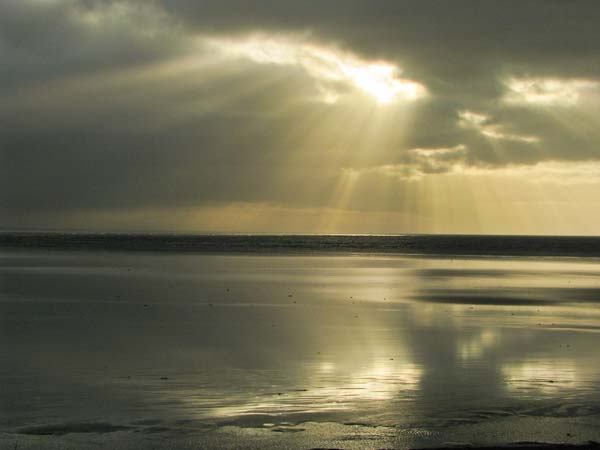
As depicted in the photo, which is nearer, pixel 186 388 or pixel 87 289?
pixel 186 388

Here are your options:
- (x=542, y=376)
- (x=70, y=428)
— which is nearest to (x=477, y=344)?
(x=542, y=376)

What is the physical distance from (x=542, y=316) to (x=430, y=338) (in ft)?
22.9

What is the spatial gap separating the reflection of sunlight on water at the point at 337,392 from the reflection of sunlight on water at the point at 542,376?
Answer: 1764 mm

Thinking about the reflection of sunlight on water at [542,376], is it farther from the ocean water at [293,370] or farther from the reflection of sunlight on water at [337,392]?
the reflection of sunlight on water at [337,392]

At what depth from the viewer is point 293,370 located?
15000 millimetres

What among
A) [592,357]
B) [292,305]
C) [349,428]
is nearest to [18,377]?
[349,428]

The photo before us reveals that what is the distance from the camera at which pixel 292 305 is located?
27.7 m

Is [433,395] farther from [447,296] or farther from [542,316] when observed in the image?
[447,296]

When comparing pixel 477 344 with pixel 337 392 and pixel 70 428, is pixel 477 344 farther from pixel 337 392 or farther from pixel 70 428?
pixel 70 428

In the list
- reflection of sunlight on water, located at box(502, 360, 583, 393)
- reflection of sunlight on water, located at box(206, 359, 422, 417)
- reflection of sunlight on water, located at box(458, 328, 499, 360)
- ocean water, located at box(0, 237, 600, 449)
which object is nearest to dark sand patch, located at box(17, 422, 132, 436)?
ocean water, located at box(0, 237, 600, 449)

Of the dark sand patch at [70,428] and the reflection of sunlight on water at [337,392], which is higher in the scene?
the reflection of sunlight on water at [337,392]

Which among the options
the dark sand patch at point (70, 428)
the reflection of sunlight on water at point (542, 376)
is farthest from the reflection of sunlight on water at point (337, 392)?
the reflection of sunlight on water at point (542, 376)

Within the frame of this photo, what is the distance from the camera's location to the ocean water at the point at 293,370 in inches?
410

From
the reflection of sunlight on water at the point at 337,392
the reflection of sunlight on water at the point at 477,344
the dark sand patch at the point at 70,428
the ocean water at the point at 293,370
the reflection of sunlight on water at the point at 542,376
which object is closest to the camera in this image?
the dark sand patch at the point at 70,428
